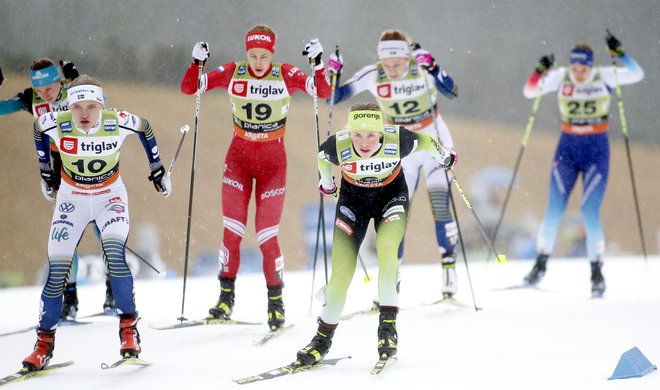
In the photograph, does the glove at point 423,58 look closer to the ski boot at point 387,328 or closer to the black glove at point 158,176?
the black glove at point 158,176

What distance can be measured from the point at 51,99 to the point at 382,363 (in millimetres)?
2966

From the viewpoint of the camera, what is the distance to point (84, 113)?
4.28 meters

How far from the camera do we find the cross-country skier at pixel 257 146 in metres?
5.15

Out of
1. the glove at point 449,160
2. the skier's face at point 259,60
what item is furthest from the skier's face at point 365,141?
the skier's face at point 259,60

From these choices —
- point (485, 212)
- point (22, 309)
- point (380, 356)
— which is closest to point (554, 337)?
point (380, 356)

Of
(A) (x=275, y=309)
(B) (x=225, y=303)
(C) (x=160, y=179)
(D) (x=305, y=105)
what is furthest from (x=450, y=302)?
(D) (x=305, y=105)

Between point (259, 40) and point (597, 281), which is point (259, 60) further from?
point (597, 281)

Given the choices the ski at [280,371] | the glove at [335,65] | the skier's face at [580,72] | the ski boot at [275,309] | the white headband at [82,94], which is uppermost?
the skier's face at [580,72]

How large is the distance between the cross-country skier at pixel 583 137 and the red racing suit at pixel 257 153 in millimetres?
2184

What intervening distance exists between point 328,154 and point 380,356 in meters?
1.04

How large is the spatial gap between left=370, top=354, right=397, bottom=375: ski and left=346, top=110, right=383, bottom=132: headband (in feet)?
3.63

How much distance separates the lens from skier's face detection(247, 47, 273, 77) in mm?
5129

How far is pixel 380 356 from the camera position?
13.2 feet

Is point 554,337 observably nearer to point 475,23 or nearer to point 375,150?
point 375,150
